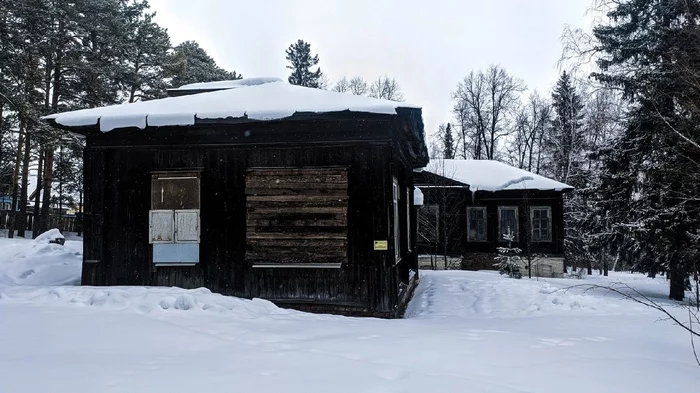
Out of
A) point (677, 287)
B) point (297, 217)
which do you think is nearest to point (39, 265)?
point (297, 217)

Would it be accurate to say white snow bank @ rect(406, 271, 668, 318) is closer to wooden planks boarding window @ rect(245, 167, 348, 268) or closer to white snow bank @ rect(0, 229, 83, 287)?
wooden planks boarding window @ rect(245, 167, 348, 268)

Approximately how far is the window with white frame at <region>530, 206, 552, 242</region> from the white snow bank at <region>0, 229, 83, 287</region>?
18.5 metres

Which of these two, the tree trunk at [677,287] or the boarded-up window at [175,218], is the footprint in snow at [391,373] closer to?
the boarded-up window at [175,218]

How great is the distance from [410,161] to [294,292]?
6430mm

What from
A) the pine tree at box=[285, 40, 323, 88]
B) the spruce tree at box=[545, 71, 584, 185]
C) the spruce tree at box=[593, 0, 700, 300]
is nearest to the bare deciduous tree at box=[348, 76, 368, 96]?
the pine tree at box=[285, 40, 323, 88]

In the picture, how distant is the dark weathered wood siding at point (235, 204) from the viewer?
26.9 ft

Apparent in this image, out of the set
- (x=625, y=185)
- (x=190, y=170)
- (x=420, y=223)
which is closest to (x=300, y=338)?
(x=190, y=170)

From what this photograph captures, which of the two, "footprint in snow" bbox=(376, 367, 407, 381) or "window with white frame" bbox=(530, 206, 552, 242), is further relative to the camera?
"window with white frame" bbox=(530, 206, 552, 242)

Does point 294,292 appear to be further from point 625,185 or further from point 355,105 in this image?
point 625,185

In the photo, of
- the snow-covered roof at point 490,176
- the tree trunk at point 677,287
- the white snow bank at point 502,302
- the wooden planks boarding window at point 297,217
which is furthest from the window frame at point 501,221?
the wooden planks boarding window at point 297,217

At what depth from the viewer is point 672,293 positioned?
15.1 m

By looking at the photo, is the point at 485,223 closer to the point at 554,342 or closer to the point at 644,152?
the point at 644,152

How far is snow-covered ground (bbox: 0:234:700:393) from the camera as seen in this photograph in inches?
141

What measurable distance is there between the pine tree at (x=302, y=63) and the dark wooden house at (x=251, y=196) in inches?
1341
